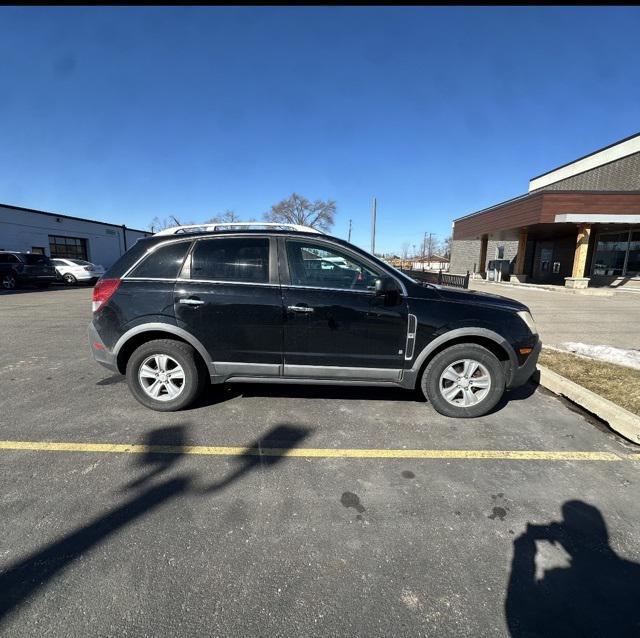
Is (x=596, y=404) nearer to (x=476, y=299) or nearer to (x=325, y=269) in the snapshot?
(x=476, y=299)

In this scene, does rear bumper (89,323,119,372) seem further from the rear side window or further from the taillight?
the rear side window

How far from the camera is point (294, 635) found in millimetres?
1628

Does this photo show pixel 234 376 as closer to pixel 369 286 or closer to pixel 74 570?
pixel 369 286

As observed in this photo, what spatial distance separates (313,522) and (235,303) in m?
2.14

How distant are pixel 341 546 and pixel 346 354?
1.85m

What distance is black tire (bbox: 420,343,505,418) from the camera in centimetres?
366

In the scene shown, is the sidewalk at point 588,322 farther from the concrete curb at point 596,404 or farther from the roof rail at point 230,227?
the roof rail at point 230,227

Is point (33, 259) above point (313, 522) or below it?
above

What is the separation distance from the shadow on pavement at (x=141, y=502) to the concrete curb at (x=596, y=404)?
3.11 metres

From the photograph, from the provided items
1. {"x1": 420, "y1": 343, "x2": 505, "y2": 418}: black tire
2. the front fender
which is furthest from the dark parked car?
{"x1": 420, "y1": 343, "x2": 505, "y2": 418}: black tire

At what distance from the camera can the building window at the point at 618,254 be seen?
18938 mm

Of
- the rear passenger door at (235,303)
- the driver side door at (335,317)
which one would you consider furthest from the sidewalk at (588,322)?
the rear passenger door at (235,303)

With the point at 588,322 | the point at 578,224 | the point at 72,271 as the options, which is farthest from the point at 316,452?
the point at 72,271

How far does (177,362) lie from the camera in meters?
3.71
